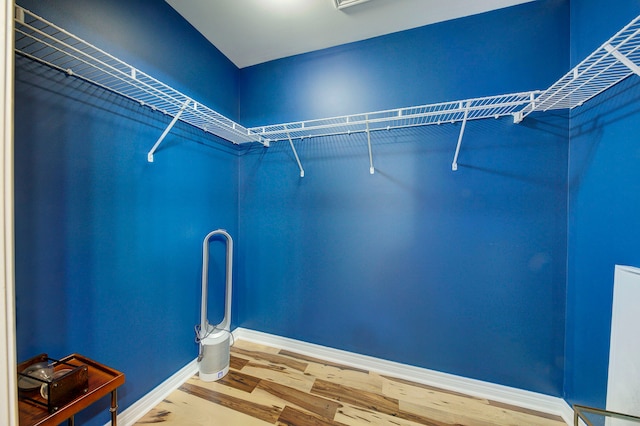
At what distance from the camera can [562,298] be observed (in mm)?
1298

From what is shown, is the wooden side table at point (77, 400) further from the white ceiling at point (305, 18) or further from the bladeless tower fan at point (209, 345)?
the white ceiling at point (305, 18)

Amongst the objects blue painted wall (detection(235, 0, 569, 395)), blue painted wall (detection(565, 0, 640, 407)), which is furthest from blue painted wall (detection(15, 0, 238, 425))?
blue painted wall (detection(565, 0, 640, 407))

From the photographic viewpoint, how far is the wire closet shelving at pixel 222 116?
2.77 feet

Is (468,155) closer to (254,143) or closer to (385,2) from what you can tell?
(385,2)

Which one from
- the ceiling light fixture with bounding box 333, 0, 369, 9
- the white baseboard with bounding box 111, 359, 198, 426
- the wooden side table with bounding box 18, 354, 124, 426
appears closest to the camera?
the wooden side table with bounding box 18, 354, 124, 426

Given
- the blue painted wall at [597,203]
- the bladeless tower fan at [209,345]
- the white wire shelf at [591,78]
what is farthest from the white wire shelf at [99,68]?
the blue painted wall at [597,203]

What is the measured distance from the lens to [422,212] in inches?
59.5

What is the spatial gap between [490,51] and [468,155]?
655 mm

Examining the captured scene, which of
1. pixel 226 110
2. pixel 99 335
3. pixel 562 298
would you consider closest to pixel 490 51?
pixel 562 298

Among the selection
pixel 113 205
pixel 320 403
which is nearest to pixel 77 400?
pixel 113 205

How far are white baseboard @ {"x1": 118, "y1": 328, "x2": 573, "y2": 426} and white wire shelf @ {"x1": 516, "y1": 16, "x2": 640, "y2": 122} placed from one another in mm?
1680

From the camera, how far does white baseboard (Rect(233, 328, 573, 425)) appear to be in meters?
1.32

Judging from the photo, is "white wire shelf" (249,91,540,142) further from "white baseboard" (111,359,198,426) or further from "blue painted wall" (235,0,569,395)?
"white baseboard" (111,359,198,426)

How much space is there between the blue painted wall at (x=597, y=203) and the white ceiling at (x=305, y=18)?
1.76ft
